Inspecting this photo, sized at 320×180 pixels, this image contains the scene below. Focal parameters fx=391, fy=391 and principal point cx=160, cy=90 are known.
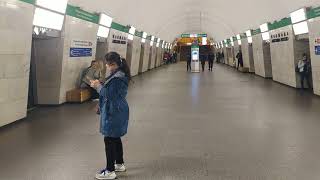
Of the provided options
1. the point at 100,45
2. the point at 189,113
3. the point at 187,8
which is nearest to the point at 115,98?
the point at 189,113

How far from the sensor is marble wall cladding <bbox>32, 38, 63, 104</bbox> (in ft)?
35.9

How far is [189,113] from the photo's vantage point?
31.0 ft

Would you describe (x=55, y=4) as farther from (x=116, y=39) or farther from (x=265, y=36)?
(x=265, y=36)

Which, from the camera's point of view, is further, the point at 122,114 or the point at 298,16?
the point at 298,16

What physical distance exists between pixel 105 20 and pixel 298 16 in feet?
23.9

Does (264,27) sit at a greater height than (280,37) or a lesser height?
greater

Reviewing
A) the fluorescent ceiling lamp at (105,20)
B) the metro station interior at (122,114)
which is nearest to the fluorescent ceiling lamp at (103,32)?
the metro station interior at (122,114)

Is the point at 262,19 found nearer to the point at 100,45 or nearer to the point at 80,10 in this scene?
the point at 100,45

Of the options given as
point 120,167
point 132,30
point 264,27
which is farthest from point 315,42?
point 132,30

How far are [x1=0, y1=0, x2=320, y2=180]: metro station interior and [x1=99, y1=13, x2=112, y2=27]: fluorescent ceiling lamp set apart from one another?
56 mm

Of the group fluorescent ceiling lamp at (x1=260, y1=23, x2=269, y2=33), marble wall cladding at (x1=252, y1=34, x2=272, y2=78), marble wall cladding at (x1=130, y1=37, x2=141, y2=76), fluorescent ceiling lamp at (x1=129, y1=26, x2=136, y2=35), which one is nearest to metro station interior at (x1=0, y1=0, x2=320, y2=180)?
fluorescent ceiling lamp at (x1=260, y1=23, x2=269, y2=33)

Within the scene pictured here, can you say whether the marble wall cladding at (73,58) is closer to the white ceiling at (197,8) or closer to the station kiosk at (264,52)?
the white ceiling at (197,8)

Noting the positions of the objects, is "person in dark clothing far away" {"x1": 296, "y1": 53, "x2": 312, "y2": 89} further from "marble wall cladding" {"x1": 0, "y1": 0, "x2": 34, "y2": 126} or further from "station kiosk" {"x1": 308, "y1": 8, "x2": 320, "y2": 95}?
"marble wall cladding" {"x1": 0, "y1": 0, "x2": 34, "y2": 126}

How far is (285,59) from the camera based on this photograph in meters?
16.7
